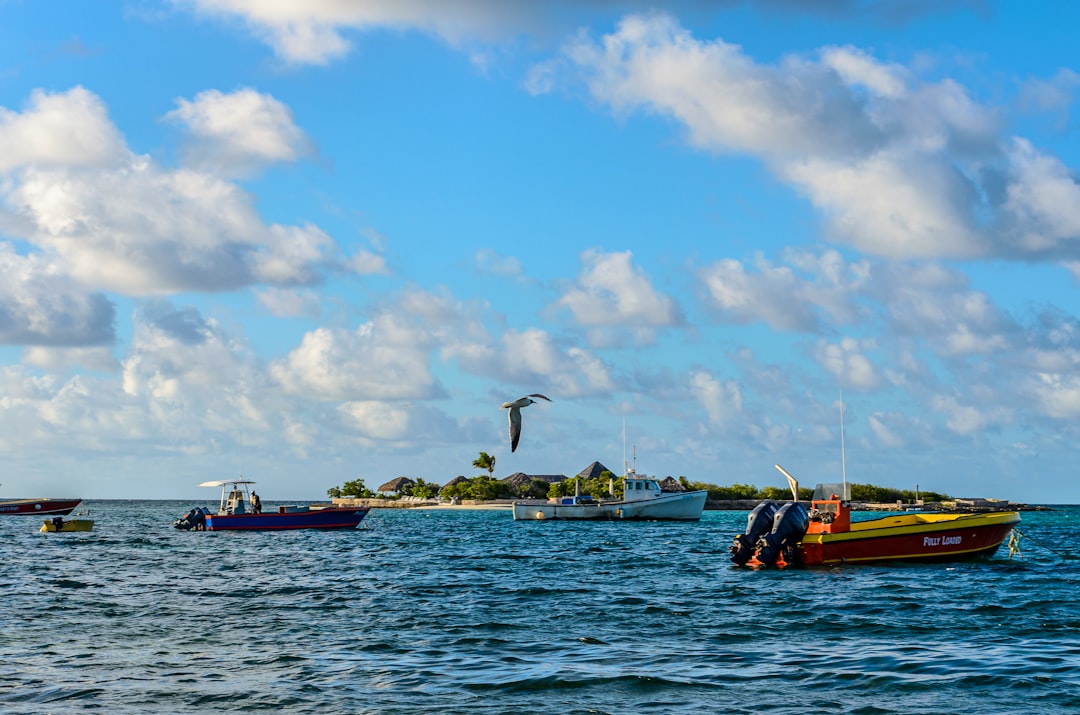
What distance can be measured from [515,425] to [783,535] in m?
11.7

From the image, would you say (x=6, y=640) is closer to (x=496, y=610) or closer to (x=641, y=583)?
(x=496, y=610)

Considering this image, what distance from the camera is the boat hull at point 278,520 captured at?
2837 inches

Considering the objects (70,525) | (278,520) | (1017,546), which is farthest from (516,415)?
(70,525)

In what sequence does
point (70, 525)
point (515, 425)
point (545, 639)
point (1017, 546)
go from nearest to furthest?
point (545, 639), point (515, 425), point (1017, 546), point (70, 525)

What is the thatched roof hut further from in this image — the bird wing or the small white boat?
the bird wing

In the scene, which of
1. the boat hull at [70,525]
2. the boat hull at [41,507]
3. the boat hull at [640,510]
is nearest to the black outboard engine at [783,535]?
the boat hull at [70,525]

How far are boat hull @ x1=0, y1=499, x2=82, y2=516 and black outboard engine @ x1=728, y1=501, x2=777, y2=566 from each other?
10355 cm

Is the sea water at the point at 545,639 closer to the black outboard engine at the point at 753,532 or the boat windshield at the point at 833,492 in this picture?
the black outboard engine at the point at 753,532

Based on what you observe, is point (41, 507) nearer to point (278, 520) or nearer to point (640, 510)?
point (278, 520)

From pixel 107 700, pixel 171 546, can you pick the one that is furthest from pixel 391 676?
pixel 171 546

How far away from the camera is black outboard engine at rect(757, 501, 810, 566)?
3788 cm

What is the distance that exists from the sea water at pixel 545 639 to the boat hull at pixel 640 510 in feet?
197

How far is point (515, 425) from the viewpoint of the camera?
1286 inches

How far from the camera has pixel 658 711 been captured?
15102mm
